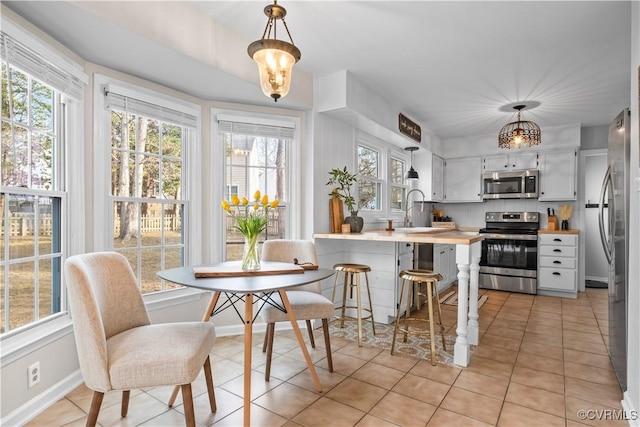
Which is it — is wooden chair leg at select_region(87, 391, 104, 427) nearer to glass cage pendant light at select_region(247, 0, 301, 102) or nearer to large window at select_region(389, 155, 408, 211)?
glass cage pendant light at select_region(247, 0, 301, 102)

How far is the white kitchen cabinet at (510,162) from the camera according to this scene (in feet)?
17.3

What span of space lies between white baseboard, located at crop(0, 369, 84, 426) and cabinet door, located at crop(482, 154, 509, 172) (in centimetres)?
577

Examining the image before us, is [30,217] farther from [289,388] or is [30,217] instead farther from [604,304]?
[604,304]

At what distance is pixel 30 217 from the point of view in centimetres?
202

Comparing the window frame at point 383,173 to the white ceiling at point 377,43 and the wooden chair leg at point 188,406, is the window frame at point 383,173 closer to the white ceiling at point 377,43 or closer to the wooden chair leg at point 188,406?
the white ceiling at point 377,43

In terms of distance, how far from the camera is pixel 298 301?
2.38 metres

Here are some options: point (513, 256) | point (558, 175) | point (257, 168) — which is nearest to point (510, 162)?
point (558, 175)

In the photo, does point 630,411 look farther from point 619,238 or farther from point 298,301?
point 298,301

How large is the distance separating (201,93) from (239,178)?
0.81m

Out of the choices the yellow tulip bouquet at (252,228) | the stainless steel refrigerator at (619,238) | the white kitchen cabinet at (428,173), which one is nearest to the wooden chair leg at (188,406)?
the yellow tulip bouquet at (252,228)

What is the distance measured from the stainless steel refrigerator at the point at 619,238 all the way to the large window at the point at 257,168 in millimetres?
2572

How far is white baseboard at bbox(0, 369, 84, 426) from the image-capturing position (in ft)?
5.77

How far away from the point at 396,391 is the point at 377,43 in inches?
101

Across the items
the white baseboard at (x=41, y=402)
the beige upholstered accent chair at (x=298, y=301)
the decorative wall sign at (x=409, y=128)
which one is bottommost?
the white baseboard at (x=41, y=402)
